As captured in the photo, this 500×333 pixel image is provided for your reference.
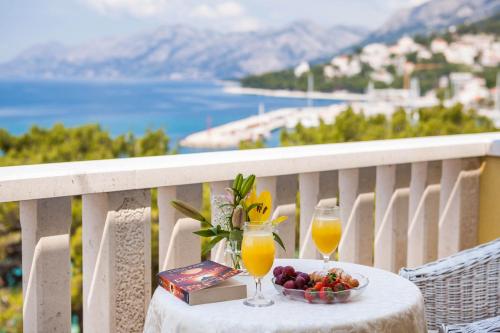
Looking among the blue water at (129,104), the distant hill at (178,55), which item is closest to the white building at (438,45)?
the blue water at (129,104)

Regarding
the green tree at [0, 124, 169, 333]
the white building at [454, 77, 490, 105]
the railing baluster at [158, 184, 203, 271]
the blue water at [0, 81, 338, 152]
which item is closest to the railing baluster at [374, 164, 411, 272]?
the railing baluster at [158, 184, 203, 271]

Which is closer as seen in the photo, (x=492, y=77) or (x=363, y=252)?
(x=363, y=252)

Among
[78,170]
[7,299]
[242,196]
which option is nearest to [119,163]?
[78,170]

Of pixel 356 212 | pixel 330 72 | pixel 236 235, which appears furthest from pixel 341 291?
pixel 330 72

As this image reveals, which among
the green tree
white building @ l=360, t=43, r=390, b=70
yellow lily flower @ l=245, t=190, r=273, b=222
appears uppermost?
white building @ l=360, t=43, r=390, b=70

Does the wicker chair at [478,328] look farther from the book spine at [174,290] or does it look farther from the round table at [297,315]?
the book spine at [174,290]

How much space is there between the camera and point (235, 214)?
1.64 meters

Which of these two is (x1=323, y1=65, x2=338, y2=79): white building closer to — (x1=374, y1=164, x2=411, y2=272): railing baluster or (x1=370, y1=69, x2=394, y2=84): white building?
(x1=370, y1=69, x2=394, y2=84): white building

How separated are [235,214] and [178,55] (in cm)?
5350

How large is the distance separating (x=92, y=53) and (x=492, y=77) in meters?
31.0

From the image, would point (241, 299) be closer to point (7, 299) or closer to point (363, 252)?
point (363, 252)

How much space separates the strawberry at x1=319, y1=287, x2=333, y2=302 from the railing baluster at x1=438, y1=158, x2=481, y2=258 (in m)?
1.67

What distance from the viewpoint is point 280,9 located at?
204ft

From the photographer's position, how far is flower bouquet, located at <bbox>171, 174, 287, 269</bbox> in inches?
64.7
